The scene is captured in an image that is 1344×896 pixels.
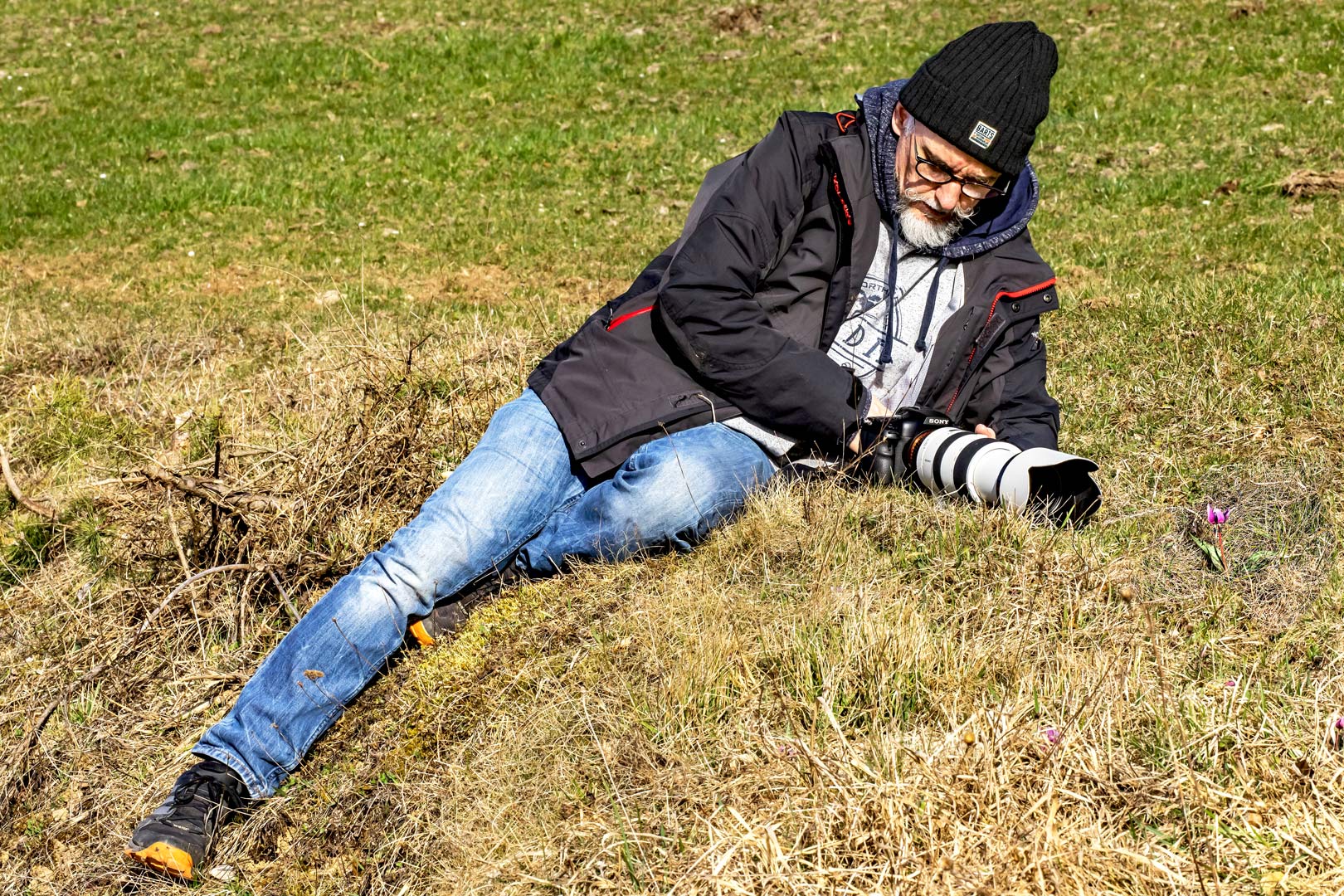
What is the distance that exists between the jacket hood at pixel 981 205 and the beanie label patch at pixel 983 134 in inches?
9.7

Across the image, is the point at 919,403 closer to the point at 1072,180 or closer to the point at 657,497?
the point at 657,497

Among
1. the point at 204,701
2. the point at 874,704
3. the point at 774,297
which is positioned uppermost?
the point at 774,297

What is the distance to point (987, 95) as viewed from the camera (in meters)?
3.30

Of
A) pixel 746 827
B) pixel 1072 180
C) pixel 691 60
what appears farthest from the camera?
pixel 691 60

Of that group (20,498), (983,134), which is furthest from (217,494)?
(983,134)

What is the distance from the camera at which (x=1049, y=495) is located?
10.6 ft

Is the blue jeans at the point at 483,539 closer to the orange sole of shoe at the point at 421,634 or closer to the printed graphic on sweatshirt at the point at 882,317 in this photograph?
the orange sole of shoe at the point at 421,634

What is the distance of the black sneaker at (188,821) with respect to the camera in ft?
8.80

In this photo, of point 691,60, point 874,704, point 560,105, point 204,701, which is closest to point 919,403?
point 874,704

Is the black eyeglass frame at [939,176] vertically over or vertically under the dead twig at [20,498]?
over

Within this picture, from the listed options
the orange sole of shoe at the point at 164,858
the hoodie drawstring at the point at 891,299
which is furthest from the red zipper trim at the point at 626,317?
the orange sole of shoe at the point at 164,858

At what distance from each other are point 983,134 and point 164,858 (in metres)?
2.79

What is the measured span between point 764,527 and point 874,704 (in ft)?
2.56

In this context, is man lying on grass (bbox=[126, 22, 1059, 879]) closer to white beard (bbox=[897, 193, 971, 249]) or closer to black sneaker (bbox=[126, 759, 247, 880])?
white beard (bbox=[897, 193, 971, 249])
